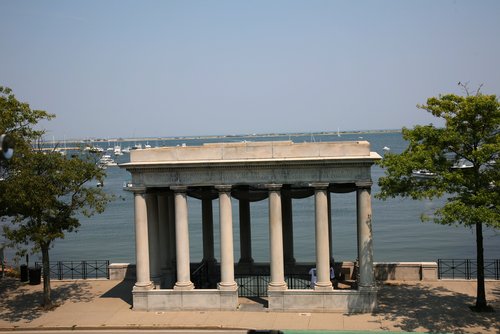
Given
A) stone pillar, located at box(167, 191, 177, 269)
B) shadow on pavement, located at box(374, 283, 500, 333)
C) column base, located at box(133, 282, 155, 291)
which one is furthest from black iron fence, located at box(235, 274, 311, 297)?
column base, located at box(133, 282, 155, 291)

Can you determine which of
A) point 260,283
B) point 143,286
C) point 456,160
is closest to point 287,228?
point 260,283

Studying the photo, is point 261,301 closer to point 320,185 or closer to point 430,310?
point 320,185

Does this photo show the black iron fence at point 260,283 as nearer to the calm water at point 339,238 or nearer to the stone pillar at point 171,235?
the stone pillar at point 171,235

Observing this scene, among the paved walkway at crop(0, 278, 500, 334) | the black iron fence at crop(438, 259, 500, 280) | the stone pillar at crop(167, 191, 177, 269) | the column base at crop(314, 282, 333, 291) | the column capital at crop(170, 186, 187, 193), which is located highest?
the column capital at crop(170, 186, 187, 193)

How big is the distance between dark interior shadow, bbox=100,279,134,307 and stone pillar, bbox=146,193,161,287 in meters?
1.67

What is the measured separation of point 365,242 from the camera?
83.8ft

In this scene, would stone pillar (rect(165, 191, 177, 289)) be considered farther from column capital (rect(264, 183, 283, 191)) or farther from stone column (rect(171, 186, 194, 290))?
column capital (rect(264, 183, 283, 191))

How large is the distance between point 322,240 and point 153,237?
8001mm

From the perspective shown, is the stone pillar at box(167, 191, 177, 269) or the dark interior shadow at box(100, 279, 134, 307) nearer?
the dark interior shadow at box(100, 279, 134, 307)

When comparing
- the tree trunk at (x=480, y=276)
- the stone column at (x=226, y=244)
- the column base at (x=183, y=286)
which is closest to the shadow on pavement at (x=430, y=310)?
the tree trunk at (x=480, y=276)

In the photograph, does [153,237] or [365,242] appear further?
[153,237]

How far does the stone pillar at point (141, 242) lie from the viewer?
26.9m

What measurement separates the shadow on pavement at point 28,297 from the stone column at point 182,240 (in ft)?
17.5

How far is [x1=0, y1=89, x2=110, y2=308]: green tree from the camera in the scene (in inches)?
1020
